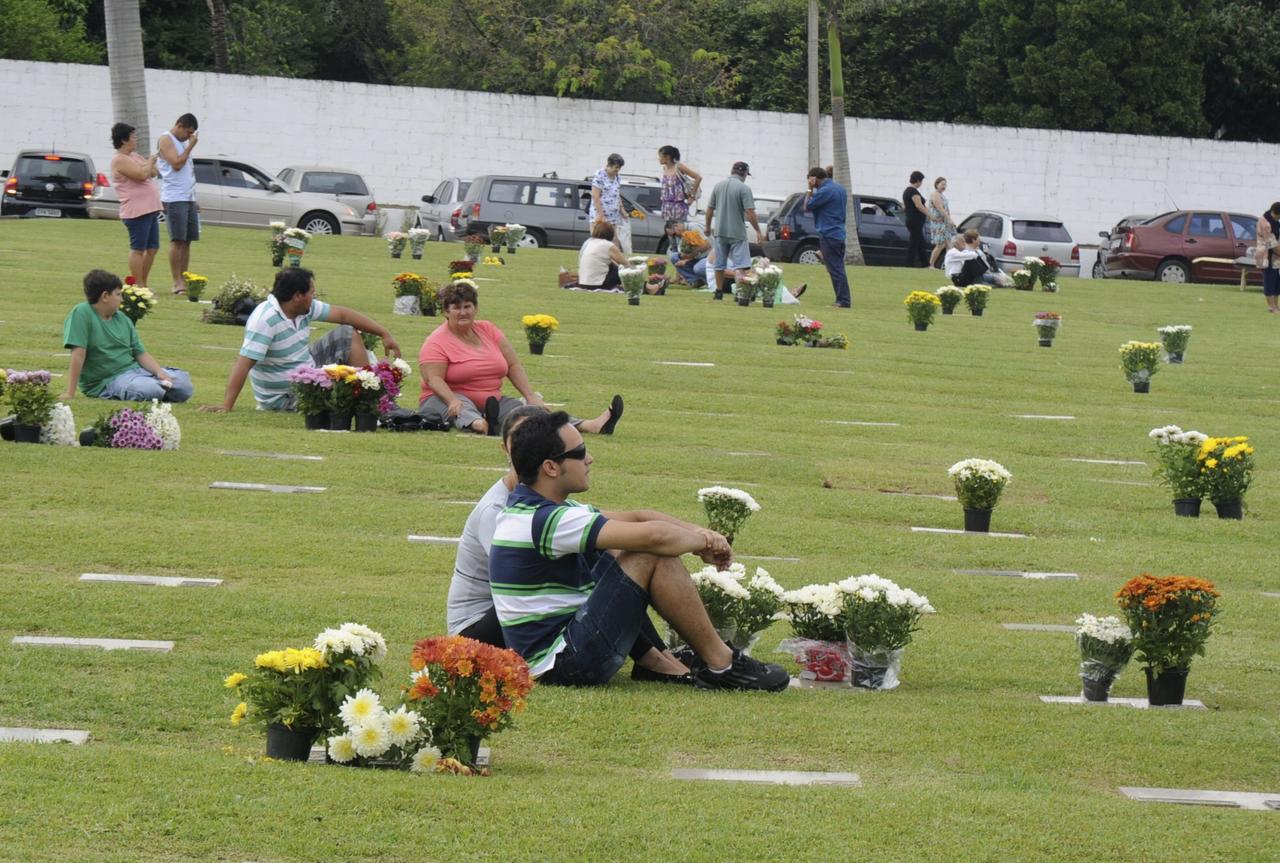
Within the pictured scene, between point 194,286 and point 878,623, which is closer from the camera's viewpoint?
point 878,623

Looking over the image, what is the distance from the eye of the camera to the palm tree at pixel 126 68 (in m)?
28.9

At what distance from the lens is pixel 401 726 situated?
20.1ft

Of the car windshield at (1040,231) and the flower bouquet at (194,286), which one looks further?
the car windshield at (1040,231)

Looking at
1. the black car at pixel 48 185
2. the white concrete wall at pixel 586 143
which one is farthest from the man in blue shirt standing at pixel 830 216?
the white concrete wall at pixel 586 143

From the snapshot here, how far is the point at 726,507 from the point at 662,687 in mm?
2339

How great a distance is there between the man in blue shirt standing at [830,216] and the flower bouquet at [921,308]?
1.82m

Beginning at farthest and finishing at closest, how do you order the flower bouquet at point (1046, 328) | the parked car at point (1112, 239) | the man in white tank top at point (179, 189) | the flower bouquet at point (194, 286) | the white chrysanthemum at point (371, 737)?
the parked car at point (1112, 239)
the flower bouquet at point (1046, 328)
the flower bouquet at point (194, 286)
the man in white tank top at point (179, 189)
the white chrysanthemum at point (371, 737)

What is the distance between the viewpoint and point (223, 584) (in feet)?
30.6

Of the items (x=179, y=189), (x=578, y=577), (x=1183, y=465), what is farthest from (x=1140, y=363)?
(x=578, y=577)

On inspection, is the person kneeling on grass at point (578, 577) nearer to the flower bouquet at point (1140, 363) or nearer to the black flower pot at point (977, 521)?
the black flower pot at point (977, 521)

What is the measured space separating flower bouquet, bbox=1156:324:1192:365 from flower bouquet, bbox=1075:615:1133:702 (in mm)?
13996

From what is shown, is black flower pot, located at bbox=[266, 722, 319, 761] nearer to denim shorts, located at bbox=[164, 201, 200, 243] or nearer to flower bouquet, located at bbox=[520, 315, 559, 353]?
flower bouquet, located at bbox=[520, 315, 559, 353]

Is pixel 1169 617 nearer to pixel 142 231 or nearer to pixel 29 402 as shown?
pixel 29 402

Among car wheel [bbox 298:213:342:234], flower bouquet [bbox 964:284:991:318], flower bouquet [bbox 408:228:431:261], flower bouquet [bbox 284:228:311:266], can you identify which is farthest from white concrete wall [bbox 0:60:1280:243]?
flower bouquet [bbox 964:284:991:318]
